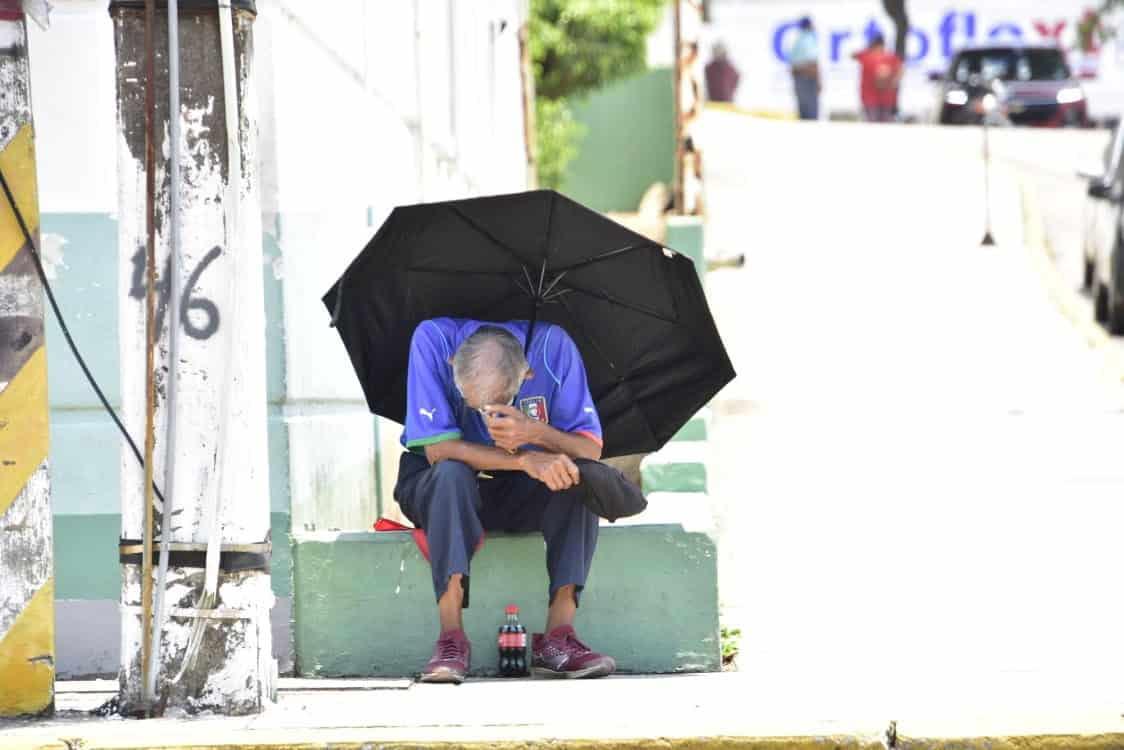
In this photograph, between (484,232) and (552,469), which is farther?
(484,232)

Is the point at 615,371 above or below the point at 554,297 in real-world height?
below

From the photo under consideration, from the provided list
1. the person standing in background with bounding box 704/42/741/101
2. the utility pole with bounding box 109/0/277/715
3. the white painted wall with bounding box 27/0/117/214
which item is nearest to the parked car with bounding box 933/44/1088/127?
the person standing in background with bounding box 704/42/741/101

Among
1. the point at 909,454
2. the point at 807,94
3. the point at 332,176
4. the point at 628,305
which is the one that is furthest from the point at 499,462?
the point at 807,94

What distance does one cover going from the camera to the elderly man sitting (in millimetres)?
6027

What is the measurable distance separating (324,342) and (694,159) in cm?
1058

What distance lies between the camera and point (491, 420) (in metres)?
5.98

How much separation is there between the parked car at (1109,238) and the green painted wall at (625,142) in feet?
24.5

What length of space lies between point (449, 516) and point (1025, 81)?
25.0m

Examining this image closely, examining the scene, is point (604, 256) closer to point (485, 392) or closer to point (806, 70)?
point (485, 392)

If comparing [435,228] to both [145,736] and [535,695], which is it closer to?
[535,695]

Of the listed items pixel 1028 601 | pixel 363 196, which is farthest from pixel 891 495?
pixel 363 196

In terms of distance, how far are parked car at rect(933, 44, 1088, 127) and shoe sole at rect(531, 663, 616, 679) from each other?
→ 23402 mm

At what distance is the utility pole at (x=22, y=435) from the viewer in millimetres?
5355

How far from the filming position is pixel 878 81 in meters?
30.5
